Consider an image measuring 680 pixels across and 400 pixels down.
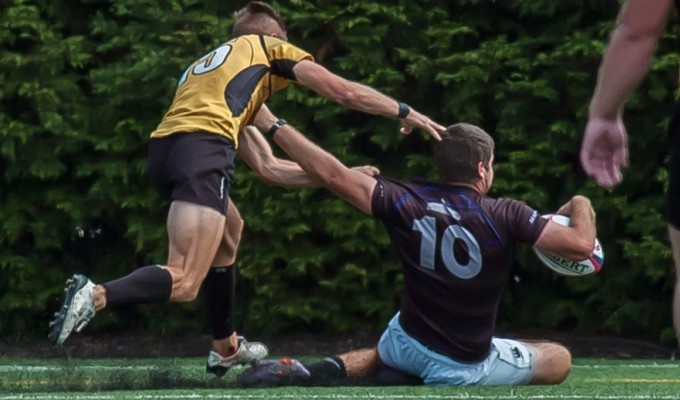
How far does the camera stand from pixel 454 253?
6172 millimetres

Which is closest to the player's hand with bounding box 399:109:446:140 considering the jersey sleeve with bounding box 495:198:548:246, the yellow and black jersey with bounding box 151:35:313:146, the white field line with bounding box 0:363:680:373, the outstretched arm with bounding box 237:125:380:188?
the outstretched arm with bounding box 237:125:380:188

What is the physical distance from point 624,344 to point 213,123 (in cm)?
374

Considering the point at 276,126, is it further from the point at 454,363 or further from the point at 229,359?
the point at 454,363

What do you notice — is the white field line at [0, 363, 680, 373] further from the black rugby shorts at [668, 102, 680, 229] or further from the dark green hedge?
the black rugby shorts at [668, 102, 680, 229]

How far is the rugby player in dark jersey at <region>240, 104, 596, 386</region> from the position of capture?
242 inches

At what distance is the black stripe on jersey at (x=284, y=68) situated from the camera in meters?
7.16

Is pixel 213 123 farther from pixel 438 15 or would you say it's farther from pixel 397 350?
pixel 438 15

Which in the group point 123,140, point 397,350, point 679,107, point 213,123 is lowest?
point 123,140

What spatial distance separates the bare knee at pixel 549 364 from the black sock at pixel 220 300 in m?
1.50

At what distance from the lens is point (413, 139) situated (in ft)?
32.7

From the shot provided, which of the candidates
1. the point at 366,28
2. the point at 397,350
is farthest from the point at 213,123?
the point at 366,28

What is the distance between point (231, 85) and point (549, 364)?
192 cm

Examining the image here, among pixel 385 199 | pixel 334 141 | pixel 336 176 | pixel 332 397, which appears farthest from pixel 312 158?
pixel 334 141

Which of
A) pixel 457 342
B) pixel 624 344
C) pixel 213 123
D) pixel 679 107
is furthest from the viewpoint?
pixel 624 344
